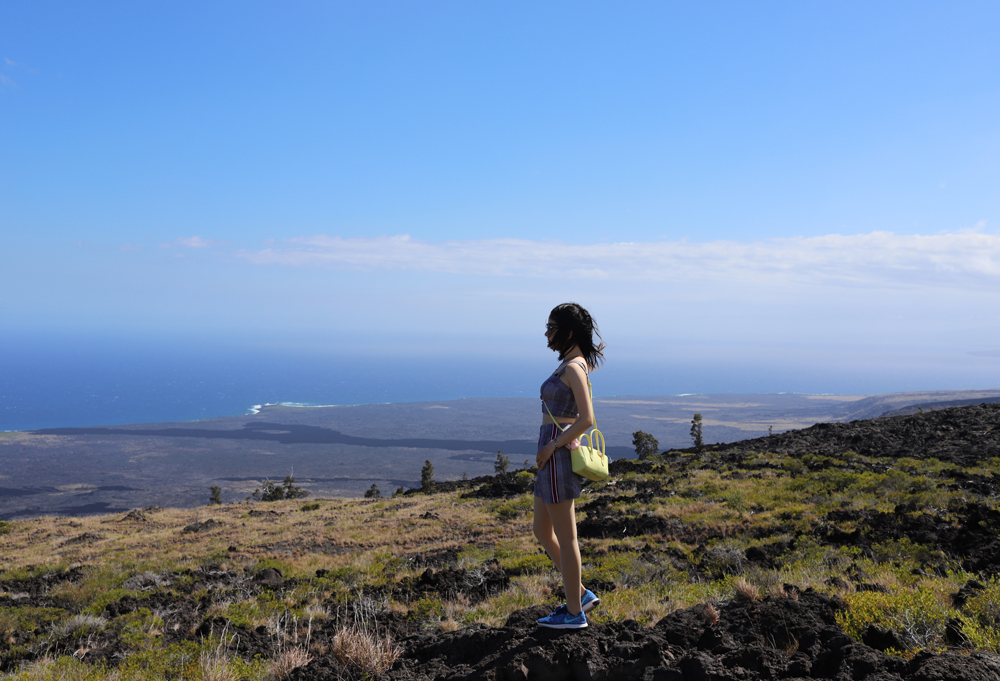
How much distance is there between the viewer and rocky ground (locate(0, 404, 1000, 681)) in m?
3.38

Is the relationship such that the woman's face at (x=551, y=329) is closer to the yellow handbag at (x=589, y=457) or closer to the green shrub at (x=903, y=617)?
the yellow handbag at (x=589, y=457)

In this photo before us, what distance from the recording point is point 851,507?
1092cm

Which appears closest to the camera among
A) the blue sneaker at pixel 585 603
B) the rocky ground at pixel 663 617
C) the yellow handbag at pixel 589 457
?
the rocky ground at pixel 663 617

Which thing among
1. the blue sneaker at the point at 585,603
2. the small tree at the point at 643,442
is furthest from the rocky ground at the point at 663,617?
the small tree at the point at 643,442

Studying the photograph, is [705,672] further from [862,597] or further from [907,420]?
[907,420]

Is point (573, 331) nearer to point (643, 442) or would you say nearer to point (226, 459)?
point (643, 442)

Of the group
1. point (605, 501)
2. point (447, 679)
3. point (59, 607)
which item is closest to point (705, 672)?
point (447, 679)

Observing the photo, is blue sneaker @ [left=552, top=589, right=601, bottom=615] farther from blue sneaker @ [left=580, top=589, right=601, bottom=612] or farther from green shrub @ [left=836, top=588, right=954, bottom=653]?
green shrub @ [left=836, top=588, right=954, bottom=653]

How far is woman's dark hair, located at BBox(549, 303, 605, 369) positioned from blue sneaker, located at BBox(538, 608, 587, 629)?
78.6 inches

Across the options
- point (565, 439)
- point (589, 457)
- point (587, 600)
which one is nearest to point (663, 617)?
point (587, 600)

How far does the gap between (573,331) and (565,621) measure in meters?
2.31

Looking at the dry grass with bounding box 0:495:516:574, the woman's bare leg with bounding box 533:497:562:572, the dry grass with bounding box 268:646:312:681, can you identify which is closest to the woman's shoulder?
the woman's bare leg with bounding box 533:497:562:572

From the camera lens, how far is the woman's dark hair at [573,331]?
13.5ft

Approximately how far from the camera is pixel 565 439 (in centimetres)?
376
